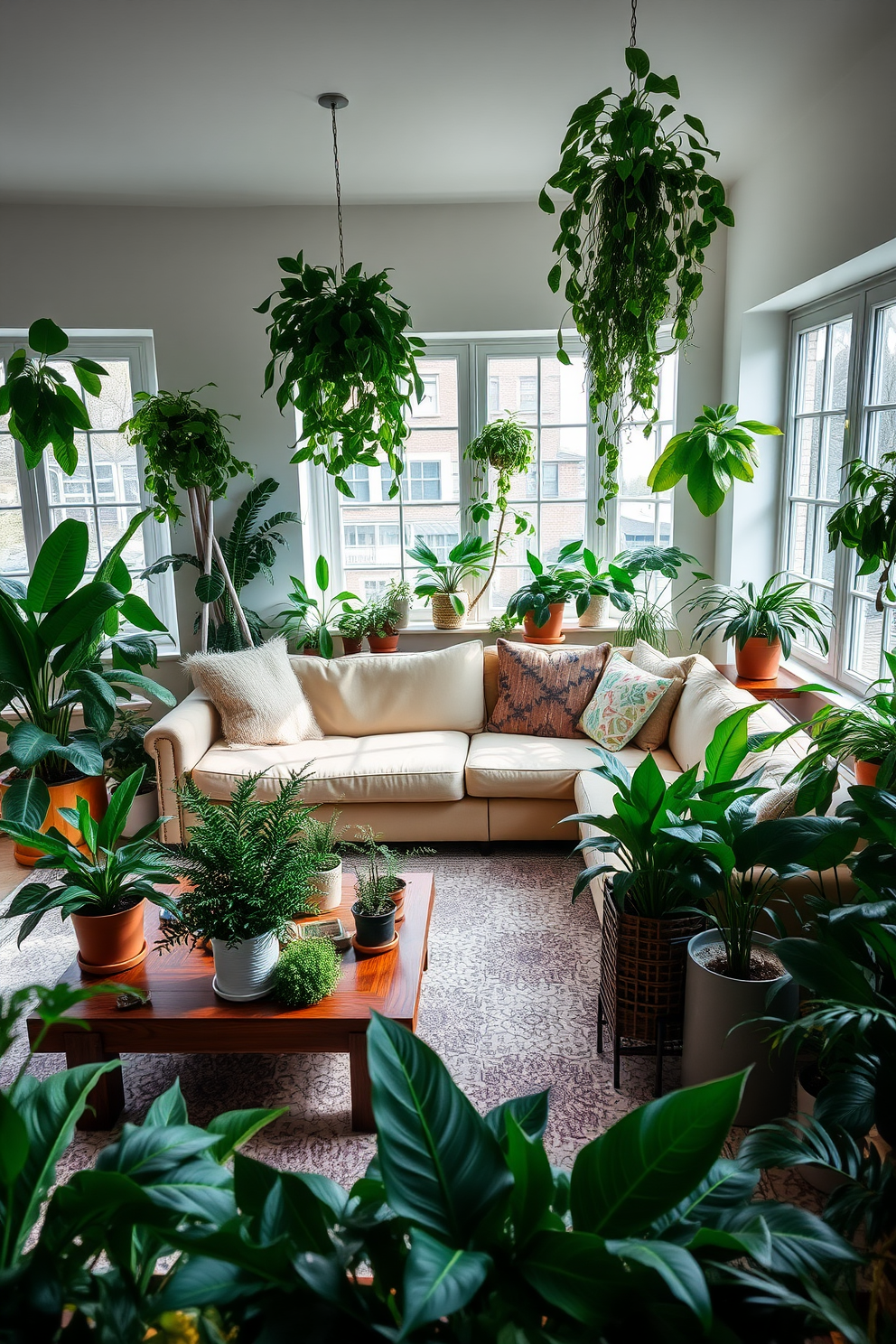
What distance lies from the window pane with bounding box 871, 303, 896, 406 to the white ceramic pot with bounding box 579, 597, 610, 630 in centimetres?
172

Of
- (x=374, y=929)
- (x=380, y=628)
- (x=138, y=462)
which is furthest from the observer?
(x=138, y=462)

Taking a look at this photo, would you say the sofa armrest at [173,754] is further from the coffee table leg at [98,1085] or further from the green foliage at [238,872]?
the green foliage at [238,872]

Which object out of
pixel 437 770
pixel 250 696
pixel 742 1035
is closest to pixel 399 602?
pixel 250 696

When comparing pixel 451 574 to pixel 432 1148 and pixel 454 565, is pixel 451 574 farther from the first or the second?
pixel 432 1148

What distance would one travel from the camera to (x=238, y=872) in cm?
215

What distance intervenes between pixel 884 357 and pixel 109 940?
10.3 ft

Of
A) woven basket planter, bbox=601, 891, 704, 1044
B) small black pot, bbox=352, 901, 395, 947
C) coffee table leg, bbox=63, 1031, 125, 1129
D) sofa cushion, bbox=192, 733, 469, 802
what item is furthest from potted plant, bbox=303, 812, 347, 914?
sofa cushion, bbox=192, 733, 469, 802

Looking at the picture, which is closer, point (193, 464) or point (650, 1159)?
point (650, 1159)

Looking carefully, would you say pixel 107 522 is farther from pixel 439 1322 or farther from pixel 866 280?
pixel 439 1322

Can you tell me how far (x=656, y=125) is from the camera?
80.7 inches

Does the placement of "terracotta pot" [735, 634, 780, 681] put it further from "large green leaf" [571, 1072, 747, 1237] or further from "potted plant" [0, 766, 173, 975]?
"large green leaf" [571, 1072, 747, 1237]

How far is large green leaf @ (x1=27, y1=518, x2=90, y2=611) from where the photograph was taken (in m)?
3.49

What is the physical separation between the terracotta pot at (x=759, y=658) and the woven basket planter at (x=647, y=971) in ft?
5.32

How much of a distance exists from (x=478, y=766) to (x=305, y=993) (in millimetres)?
1670
